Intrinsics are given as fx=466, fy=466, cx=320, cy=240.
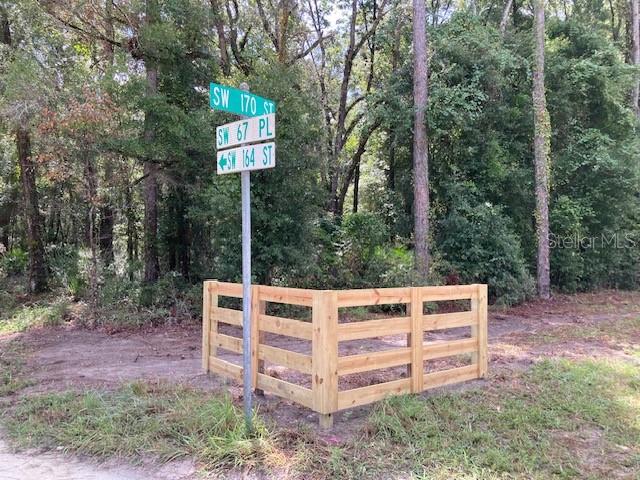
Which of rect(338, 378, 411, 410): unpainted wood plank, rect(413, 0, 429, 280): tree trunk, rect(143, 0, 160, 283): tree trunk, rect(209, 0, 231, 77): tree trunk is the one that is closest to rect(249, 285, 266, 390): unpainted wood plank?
rect(338, 378, 411, 410): unpainted wood plank

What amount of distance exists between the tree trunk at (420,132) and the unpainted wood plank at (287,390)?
741cm

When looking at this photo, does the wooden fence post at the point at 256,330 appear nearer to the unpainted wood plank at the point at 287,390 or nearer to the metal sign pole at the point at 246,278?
the unpainted wood plank at the point at 287,390

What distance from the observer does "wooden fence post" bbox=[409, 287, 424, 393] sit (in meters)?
4.47

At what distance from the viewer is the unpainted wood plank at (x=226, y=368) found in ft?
15.8

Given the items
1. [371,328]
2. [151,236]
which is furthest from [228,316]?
[151,236]

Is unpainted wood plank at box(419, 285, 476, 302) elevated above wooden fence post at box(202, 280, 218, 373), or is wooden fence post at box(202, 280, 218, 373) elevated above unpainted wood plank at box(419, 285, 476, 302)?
unpainted wood plank at box(419, 285, 476, 302)

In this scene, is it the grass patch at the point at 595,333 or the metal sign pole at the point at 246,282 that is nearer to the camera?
the metal sign pole at the point at 246,282

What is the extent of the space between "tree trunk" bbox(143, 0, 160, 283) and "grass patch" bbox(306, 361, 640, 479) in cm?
775

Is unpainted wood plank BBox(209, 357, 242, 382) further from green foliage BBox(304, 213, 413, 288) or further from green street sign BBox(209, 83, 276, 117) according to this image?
green foliage BBox(304, 213, 413, 288)

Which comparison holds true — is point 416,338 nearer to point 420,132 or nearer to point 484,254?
point 484,254

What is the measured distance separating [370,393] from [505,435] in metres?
1.13

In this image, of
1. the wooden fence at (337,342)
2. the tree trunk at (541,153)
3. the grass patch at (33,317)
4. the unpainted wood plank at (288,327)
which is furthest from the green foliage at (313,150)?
the unpainted wood plank at (288,327)

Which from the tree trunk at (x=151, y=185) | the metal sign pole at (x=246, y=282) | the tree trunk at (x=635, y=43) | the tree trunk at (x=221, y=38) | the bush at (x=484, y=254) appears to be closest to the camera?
the metal sign pole at (x=246, y=282)

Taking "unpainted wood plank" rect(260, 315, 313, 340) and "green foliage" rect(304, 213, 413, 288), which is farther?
"green foliage" rect(304, 213, 413, 288)
